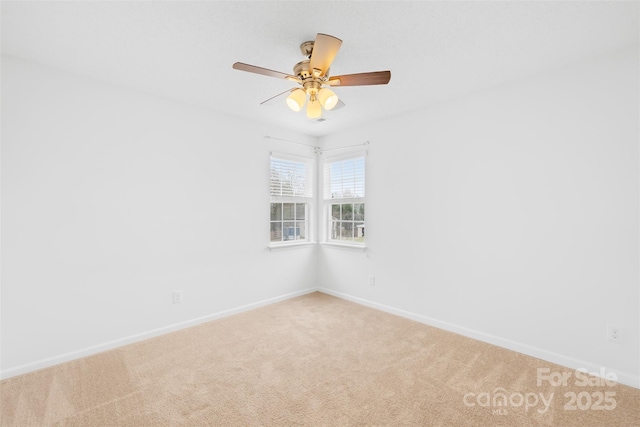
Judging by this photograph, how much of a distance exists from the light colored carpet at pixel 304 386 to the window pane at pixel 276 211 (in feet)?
5.25

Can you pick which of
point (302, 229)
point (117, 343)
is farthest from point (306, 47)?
point (117, 343)

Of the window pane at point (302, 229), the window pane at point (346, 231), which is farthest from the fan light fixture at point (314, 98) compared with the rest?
the window pane at point (302, 229)

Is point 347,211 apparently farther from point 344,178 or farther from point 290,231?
point 290,231

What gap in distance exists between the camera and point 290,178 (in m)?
4.32

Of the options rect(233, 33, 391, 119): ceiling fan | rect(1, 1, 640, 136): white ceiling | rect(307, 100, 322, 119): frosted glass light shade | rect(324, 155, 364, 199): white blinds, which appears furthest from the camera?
rect(324, 155, 364, 199): white blinds

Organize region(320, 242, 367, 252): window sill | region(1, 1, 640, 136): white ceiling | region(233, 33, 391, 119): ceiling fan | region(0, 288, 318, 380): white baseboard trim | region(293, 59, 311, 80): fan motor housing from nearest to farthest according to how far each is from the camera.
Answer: region(1, 1, 640, 136): white ceiling
region(233, 33, 391, 119): ceiling fan
region(293, 59, 311, 80): fan motor housing
region(0, 288, 318, 380): white baseboard trim
region(320, 242, 367, 252): window sill

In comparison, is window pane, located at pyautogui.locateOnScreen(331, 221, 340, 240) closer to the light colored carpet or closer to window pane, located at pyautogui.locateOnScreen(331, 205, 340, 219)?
window pane, located at pyautogui.locateOnScreen(331, 205, 340, 219)

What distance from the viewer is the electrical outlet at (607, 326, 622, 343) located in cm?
223

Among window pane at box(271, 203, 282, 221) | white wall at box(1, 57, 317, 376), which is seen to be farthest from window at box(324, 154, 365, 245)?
white wall at box(1, 57, 317, 376)

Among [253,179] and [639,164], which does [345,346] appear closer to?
[253,179]

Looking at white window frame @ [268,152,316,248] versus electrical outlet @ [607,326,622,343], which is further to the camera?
white window frame @ [268,152,316,248]

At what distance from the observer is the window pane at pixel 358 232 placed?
13.5 feet

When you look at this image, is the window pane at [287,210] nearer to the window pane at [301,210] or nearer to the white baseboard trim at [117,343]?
the window pane at [301,210]

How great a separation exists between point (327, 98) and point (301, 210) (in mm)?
2600
